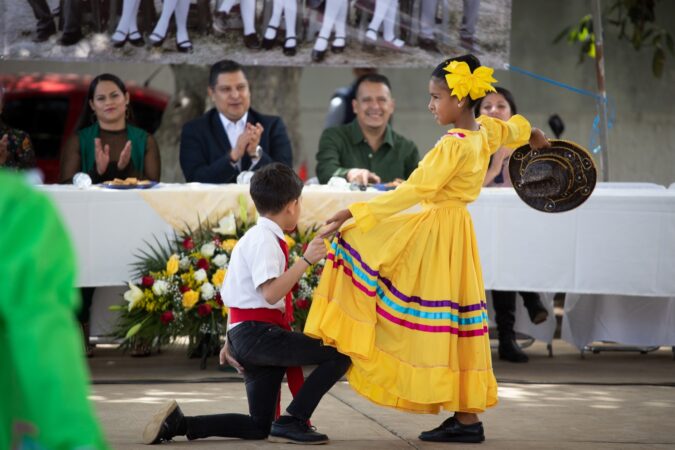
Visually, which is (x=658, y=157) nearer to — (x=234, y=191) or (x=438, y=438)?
(x=234, y=191)

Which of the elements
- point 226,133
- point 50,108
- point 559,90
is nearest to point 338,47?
point 226,133

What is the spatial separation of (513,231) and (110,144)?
260cm

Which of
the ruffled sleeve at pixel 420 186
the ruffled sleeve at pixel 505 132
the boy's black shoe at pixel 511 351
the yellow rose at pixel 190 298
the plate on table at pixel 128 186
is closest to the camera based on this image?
the ruffled sleeve at pixel 420 186

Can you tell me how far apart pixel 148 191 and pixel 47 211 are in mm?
4592

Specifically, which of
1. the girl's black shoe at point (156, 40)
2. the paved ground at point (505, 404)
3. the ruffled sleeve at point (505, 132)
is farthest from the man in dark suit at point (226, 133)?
the ruffled sleeve at point (505, 132)

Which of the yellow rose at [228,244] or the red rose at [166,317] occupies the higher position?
the yellow rose at [228,244]

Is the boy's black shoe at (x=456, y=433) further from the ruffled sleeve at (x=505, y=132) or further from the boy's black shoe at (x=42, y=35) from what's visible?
the boy's black shoe at (x=42, y=35)

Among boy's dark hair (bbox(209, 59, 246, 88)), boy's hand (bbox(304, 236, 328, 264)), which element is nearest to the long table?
boy's dark hair (bbox(209, 59, 246, 88))

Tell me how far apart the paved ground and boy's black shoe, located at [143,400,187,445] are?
55mm

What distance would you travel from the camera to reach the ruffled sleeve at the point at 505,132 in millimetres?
4508

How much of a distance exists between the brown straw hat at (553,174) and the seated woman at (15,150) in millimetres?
3391

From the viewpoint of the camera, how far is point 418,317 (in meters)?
4.26

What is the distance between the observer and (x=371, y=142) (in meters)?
7.39

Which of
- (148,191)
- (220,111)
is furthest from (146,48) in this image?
(148,191)
